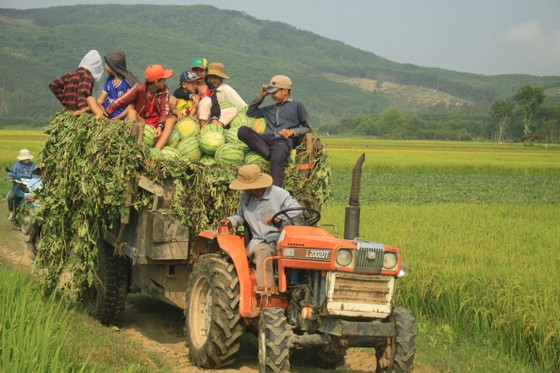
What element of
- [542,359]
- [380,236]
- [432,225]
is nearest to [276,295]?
[542,359]

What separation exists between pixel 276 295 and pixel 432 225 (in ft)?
30.6

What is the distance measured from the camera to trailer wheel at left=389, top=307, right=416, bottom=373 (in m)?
6.59

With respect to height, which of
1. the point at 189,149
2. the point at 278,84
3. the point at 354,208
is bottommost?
the point at 354,208

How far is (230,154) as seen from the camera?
9.12 m

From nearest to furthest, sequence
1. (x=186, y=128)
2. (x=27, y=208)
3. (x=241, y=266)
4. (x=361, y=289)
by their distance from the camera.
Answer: (x=361, y=289) < (x=241, y=266) < (x=186, y=128) < (x=27, y=208)

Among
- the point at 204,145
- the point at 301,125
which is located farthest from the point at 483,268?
the point at 204,145

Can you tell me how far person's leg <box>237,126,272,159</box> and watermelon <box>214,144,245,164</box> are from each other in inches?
5.1

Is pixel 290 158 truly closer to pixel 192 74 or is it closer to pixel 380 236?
pixel 192 74

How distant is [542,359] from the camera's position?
26.9 feet

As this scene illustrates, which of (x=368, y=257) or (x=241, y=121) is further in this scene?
(x=241, y=121)

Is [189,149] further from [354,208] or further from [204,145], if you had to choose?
[354,208]

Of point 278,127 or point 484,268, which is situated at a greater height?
point 278,127

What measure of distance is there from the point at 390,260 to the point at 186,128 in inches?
158

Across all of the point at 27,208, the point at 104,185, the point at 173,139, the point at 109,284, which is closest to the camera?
the point at 104,185
